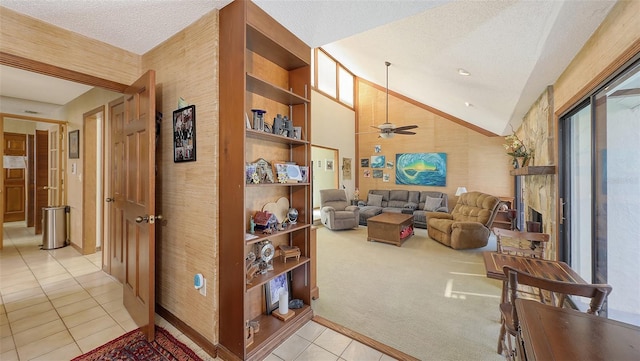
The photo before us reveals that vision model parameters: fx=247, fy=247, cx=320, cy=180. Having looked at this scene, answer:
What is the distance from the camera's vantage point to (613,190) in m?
1.81

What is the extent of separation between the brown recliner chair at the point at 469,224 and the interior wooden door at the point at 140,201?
14.8 ft

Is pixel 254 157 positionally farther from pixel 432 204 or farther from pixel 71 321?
pixel 432 204

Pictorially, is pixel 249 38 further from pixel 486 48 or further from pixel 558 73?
pixel 558 73

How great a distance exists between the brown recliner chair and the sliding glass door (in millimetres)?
1954

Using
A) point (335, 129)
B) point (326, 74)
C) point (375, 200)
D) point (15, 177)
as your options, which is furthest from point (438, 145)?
point (15, 177)

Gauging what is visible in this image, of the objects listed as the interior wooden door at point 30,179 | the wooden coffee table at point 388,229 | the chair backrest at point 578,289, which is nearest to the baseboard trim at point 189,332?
the chair backrest at point 578,289

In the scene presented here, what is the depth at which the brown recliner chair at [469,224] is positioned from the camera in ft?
14.3

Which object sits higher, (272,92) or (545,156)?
(272,92)

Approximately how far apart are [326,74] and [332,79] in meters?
0.37

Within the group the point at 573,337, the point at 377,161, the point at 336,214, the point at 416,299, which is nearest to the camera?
the point at 573,337

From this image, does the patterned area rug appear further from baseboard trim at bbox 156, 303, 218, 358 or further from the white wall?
the white wall

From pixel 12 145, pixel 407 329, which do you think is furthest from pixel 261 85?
pixel 12 145

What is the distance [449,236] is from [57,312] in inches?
211

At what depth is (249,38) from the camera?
5.98ft
